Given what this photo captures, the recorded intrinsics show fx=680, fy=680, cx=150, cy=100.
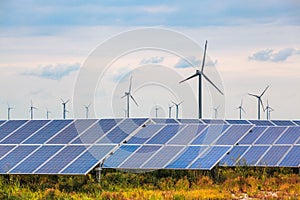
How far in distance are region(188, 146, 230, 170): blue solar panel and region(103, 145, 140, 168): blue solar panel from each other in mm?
2962

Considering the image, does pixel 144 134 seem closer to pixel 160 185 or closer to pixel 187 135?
pixel 187 135

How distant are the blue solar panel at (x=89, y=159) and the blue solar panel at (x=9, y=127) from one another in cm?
538

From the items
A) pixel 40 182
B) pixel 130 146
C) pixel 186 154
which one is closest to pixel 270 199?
pixel 186 154

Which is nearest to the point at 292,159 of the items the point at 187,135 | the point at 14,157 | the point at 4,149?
the point at 187,135

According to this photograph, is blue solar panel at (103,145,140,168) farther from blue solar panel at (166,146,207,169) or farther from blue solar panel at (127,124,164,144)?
blue solar panel at (166,146,207,169)

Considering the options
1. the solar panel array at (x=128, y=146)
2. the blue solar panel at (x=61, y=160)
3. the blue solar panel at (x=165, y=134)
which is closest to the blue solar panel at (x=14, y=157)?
the solar panel array at (x=128, y=146)

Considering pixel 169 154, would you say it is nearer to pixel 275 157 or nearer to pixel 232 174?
pixel 232 174

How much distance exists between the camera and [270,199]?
78.6 feet

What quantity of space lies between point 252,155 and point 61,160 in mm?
9714

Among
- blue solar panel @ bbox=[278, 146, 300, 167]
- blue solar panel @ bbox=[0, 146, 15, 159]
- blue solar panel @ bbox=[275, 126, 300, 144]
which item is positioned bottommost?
blue solar panel @ bbox=[278, 146, 300, 167]

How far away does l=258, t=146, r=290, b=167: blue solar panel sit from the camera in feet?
101

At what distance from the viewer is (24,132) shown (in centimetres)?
3092

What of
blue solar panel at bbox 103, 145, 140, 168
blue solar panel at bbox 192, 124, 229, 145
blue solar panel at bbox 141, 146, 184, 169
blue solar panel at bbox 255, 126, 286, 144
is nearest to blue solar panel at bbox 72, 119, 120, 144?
blue solar panel at bbox 103, 145, 140, 168

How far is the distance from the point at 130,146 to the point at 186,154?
2527 mm
